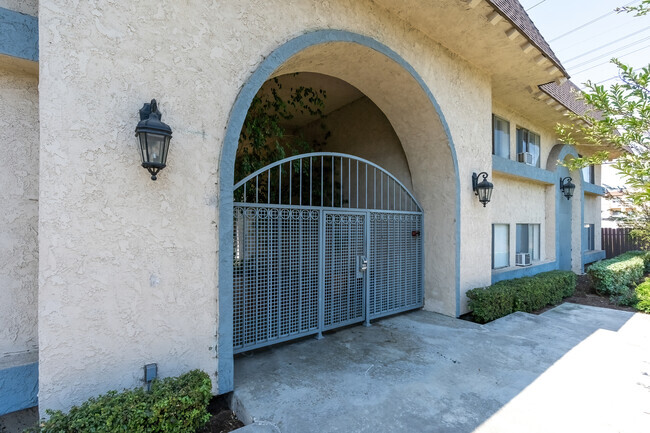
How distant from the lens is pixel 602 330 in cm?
582

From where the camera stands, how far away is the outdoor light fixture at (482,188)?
6.68 metres

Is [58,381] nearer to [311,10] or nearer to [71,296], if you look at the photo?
[71,296]

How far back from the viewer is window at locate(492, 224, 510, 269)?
28.2ft

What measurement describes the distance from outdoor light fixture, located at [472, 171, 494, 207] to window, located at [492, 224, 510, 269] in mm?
2257

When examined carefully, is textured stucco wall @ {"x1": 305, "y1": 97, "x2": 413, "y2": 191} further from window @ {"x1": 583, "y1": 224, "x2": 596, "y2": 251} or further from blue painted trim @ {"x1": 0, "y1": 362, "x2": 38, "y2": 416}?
Result: window @ {"x1": 583, "y1": 224, "x2": 596, "y2": 251}

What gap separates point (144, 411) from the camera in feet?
8.27

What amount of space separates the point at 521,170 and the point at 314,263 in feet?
24.5

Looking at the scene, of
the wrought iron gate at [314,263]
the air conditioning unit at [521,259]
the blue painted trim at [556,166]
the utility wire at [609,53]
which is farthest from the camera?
the utility wire at [609,53]

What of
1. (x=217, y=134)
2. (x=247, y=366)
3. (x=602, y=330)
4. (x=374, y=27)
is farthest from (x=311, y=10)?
(x=602, y=330)

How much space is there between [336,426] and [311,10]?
5163 mm

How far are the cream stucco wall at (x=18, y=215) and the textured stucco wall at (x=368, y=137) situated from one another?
21.2 feet

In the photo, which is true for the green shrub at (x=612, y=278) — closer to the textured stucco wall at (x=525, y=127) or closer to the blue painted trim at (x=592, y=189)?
the textured stucco wall at (x=525, y=127)

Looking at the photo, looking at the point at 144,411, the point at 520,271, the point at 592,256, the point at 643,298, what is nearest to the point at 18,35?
the point at 144,411

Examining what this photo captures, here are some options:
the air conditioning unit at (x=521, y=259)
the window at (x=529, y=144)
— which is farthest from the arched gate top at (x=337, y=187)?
the window at (x=529, y=144)
